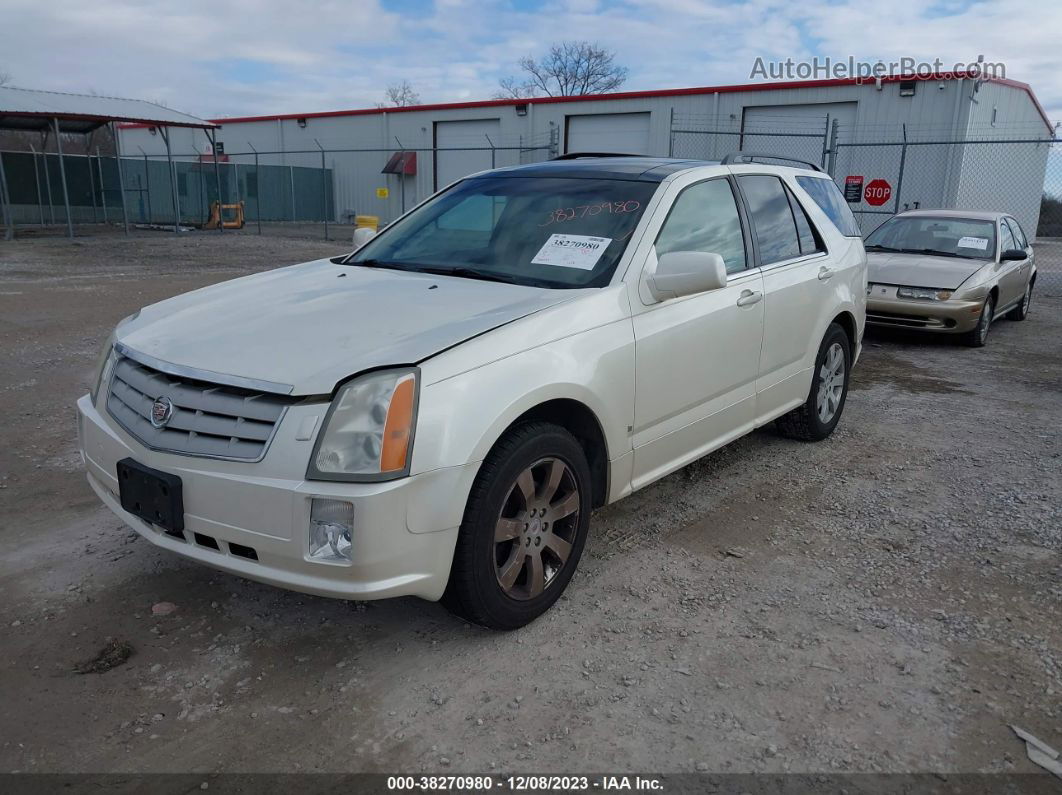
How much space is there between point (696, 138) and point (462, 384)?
2317 centimetres

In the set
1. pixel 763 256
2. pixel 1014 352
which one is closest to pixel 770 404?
pixel 763 256

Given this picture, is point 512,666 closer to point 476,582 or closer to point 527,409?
point 476,582

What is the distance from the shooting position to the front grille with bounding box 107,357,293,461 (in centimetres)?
274

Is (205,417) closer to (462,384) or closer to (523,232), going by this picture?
(462,384)

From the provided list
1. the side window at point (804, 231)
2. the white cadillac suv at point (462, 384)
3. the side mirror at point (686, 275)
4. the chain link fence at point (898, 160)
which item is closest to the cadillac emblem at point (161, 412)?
the white cadillac suv at point (462, 384)

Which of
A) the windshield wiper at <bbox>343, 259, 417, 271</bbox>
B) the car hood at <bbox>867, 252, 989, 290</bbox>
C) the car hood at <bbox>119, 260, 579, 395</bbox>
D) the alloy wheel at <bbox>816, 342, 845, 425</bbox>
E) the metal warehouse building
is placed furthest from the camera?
the metal warehouse building

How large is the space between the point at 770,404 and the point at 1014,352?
616 cm

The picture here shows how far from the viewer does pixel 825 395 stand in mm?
5586

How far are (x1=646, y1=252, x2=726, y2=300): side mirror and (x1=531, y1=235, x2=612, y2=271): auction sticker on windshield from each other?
0.86ft

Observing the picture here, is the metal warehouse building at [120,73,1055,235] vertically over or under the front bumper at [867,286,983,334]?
over

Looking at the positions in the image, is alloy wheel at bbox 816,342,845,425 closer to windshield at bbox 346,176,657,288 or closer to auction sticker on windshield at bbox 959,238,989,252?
windshield at bbox 346,176,657,288

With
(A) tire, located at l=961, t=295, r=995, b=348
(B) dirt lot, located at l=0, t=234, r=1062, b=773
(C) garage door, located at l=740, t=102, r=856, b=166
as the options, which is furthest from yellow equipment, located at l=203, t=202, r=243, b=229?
(B) dirt lot, located at l=0, t=234, r=1062, b=773

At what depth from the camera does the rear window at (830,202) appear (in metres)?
5.45

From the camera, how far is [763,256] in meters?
4.63
